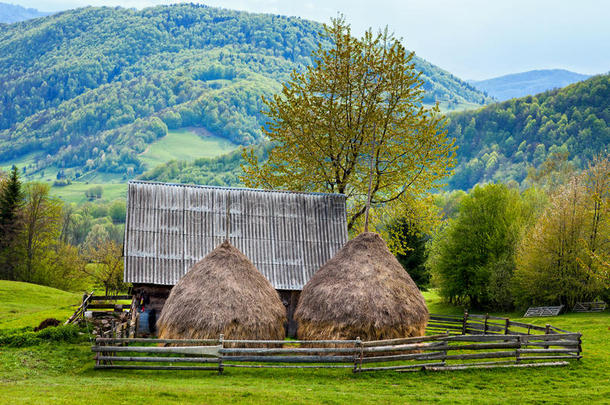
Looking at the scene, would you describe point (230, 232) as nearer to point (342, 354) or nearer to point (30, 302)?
point (342, 354)

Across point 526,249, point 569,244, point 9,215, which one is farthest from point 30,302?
point 569,244

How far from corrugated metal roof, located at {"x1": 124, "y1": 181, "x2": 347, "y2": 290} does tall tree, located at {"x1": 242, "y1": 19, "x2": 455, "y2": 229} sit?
17.9 ft

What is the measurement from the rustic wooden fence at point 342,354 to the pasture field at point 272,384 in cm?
35

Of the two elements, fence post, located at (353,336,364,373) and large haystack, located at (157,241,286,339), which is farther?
large haystack, located at (157,241,286,339)

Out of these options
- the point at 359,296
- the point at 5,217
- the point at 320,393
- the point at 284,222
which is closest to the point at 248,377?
the point at 320,393

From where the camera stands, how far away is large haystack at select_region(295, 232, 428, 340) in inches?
762

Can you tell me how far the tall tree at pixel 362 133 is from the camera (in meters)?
31.1

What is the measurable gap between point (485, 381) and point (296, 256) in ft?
33.4

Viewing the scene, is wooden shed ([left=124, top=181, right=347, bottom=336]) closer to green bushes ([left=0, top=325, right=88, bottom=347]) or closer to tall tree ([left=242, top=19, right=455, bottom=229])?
green bushes ([left=0, top=325, right=88, bottom=347])

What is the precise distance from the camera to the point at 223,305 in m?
19.4

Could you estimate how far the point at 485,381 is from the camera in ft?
57.2

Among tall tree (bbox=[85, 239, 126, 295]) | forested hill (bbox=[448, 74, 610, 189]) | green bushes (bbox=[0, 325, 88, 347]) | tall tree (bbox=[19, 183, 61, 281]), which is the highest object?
forested hill (bbox=[448, 74, 610, 189])

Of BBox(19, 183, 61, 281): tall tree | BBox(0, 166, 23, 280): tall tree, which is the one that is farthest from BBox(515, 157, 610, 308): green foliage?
BBox(19, 183, 61, 281): tall tree

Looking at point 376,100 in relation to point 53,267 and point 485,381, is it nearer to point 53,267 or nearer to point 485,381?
point 485,381
